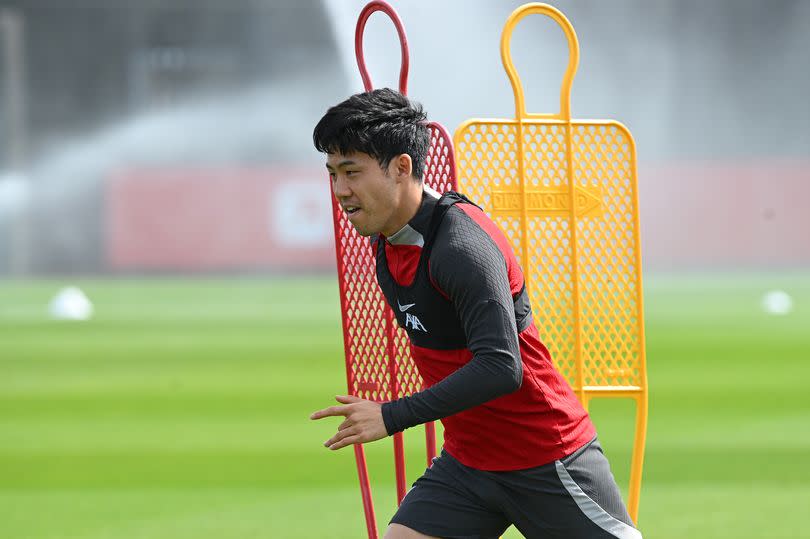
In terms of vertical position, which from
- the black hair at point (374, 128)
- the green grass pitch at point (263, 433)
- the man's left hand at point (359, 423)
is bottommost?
the green grass pitch at point (263, 433)

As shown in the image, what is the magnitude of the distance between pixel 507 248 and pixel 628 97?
3221cm

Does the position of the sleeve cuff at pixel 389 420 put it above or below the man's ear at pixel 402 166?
below

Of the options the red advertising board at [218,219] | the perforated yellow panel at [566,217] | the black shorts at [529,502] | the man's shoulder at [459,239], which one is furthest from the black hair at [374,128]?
the red advertising board at [218,219]

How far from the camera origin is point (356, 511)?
5898mm

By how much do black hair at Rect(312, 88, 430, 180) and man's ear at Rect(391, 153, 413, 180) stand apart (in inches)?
0.5

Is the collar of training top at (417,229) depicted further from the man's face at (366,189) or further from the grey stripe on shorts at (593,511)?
the grey stripe on shorts at (593,511)

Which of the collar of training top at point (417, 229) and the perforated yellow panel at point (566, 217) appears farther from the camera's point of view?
the perforated yellow panel at point (566, 217)

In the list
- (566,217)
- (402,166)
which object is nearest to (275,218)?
(566,217)

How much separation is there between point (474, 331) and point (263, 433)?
542 cm

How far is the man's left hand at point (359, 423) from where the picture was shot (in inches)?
119

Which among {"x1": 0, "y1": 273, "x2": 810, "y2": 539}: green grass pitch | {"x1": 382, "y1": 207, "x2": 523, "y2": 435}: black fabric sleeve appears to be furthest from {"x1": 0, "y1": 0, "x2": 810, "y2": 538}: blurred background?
{"x1": 382, "y1": 207, "x2": 523, "y2": 435}: black fabric sleeve

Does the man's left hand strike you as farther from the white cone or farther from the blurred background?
the white cone

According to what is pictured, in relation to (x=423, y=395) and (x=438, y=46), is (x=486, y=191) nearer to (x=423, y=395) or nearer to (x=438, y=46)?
(x=423, y=395)

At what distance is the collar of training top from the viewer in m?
3.16
